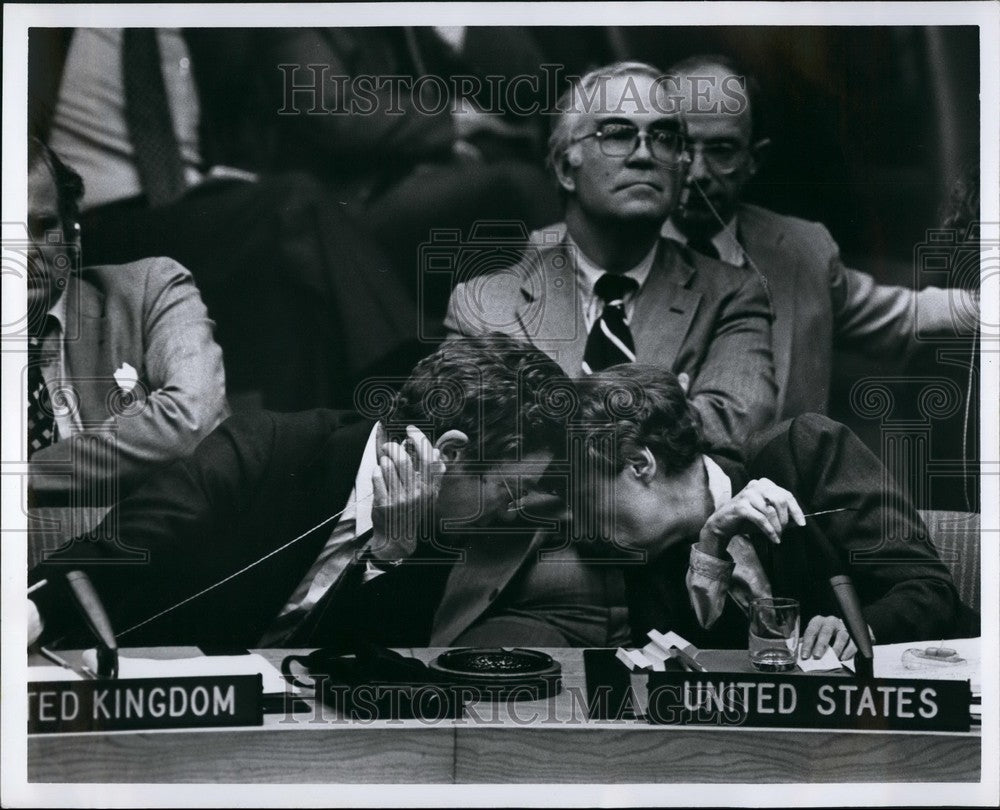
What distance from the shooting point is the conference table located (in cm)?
305

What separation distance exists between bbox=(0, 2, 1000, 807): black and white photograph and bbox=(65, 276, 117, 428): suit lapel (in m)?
0.01

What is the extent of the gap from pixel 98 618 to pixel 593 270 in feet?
5.69

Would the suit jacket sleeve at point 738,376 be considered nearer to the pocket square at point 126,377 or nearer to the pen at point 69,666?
the pocket square at point 126,377

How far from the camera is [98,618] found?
3057mm

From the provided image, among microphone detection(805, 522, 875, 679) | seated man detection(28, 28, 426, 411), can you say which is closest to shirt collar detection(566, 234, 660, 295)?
seated man detection(28, 28, 426, 411)

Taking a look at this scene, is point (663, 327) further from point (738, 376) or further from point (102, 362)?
point (102, 362)

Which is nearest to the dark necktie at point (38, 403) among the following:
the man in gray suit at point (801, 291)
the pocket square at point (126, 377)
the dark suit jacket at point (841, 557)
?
the pocket square at point (126, 377)

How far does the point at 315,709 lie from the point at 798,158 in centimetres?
210

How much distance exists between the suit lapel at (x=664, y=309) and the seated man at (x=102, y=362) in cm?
122

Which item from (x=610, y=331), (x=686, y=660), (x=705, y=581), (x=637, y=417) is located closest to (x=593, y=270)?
(x=610, y=331)

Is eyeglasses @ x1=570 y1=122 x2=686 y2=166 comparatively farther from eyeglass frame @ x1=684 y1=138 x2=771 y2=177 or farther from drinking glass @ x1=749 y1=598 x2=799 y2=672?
drinking glass @ x1=749 y1=598 x2=799 y2=672

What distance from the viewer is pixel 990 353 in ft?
10.2

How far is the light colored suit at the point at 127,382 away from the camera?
10.1 feet

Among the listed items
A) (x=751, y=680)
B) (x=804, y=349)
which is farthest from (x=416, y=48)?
(x=751, y=680)
